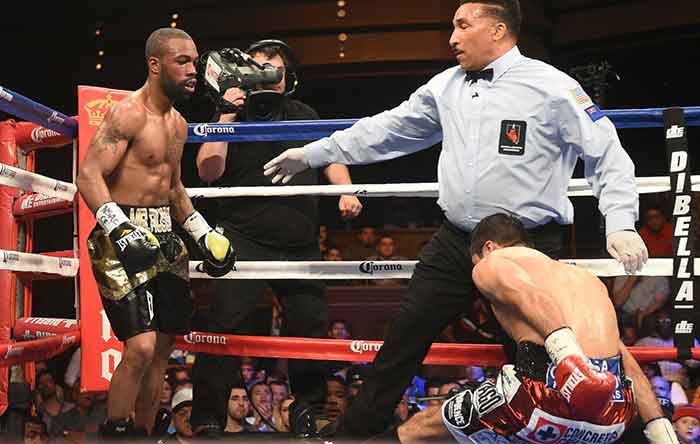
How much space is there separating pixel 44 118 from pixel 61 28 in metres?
5.75

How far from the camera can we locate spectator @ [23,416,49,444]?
3246mm

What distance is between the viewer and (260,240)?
10.6ft

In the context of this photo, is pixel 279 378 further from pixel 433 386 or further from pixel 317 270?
pixel 317 270

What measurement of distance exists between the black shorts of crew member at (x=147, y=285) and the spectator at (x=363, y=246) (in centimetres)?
420

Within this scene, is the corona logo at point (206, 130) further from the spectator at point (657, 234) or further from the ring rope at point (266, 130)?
the spectator at point (657, 234)

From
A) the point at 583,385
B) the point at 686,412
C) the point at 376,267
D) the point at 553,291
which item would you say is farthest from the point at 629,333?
the point at 583,385

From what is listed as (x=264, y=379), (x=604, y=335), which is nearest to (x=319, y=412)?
(x=604, y=335)

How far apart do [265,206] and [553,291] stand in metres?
1.27

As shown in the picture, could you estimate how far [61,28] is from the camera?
827 centimetres

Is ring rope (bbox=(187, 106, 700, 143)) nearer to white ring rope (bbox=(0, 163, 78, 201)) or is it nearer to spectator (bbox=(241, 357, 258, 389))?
white ring rope (bbox=(0, 163, 78, 201))

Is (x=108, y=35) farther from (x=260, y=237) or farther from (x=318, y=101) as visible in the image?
(x=260, y=237)

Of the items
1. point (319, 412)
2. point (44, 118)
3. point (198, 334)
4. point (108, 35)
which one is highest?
point (108, 35)

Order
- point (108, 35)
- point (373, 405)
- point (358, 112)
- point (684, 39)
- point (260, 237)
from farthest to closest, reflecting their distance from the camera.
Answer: point (358, 112)
point (108, 35)
point (684, 39)
point (260, 237)
point (373, 405)

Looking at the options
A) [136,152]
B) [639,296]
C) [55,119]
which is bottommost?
[639,296]
